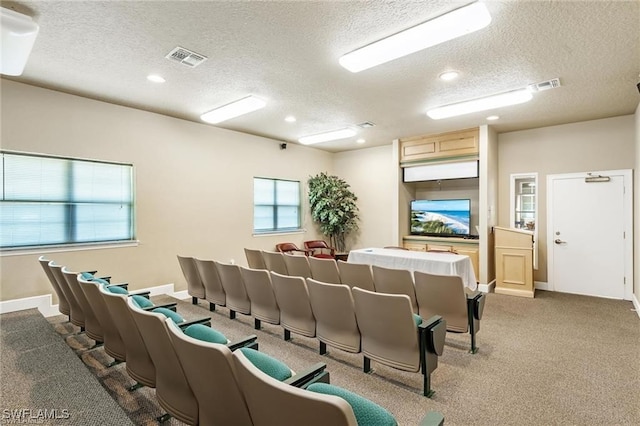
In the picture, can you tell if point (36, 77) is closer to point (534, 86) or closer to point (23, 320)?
point (23, 320)

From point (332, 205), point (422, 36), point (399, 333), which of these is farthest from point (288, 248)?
point (422, 36)

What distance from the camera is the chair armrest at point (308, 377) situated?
1457mm

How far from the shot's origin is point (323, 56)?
329cm

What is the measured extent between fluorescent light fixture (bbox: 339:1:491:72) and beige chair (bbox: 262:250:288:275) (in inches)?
105

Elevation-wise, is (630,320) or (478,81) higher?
(478,81)

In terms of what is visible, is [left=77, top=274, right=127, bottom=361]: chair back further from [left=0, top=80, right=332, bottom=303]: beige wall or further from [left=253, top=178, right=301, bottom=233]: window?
[left=253, top=178, right=301, bottom=233]: window

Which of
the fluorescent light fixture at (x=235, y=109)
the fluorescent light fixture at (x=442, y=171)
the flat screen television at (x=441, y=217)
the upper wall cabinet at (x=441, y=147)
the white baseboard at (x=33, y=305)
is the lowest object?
the white baseboard at (x=33, y=305)

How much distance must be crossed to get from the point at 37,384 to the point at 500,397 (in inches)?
131

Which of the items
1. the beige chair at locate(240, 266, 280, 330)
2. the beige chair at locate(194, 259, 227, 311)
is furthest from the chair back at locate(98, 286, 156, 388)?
the beige chair at locate(194, 259, 227, 311)

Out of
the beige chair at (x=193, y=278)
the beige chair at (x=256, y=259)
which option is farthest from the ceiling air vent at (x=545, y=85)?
the beige chair at (x=193, y=278)

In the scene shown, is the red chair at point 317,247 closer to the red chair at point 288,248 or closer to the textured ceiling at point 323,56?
the red chair at point 288,248

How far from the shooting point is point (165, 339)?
5.33 feet

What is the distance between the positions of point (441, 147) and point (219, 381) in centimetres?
620

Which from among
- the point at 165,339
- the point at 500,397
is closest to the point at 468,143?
the point at 500,397
